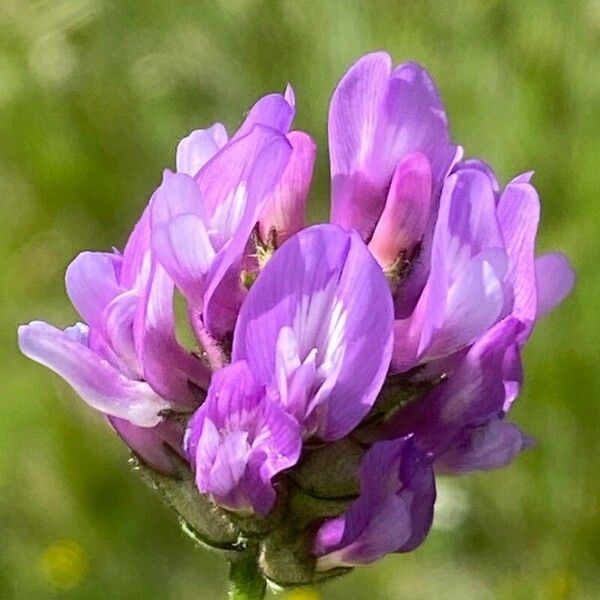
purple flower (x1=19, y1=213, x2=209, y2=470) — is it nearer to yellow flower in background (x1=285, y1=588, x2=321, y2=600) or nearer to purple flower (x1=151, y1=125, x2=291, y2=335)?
purple flower (x1=151, y1=125, x2=291, y2=335)

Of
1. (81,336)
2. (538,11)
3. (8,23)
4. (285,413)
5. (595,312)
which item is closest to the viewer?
(285,413)

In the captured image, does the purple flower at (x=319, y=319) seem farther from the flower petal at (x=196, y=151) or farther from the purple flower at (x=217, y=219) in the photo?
the flower petal at (x=196, y=151)

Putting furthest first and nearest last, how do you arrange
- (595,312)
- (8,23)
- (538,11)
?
(8,23) → (538,11) → (595,312)

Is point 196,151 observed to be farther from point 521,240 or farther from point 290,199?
point 521,240

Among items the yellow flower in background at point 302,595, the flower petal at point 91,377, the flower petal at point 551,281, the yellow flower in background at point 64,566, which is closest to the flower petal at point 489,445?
the flower petal at point 551,281

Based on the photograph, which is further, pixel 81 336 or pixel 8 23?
pixel 8 23

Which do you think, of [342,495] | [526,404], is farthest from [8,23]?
[342,495]

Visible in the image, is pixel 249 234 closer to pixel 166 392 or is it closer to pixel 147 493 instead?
pixel 166 392

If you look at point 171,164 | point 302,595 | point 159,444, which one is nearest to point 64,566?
point 302,595
